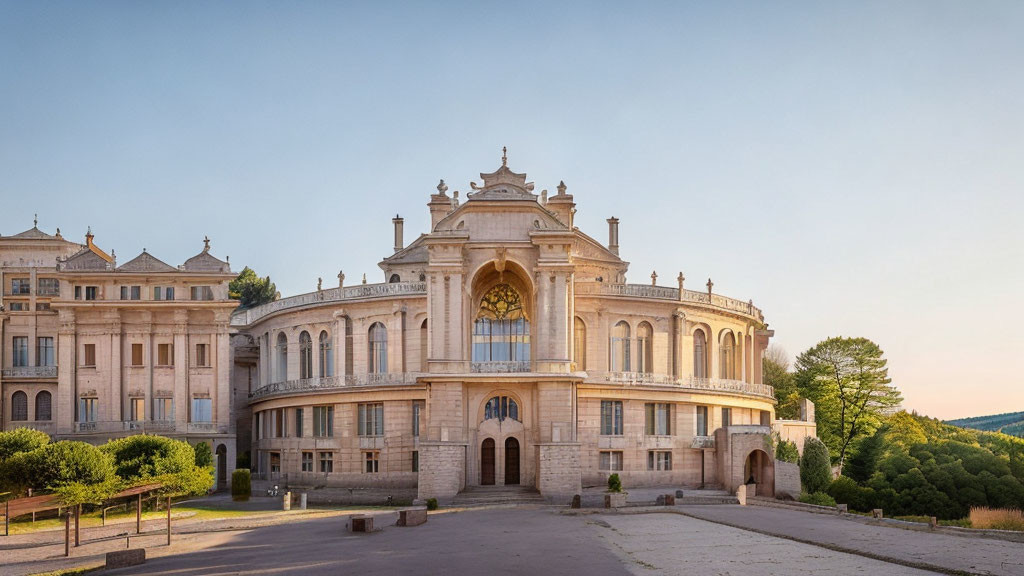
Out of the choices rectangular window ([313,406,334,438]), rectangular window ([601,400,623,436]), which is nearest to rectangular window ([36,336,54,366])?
rectangular window ([313,406,334,438])

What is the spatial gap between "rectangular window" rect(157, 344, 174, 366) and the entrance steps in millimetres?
25082

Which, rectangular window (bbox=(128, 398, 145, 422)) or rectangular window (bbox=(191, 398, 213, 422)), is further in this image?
rectangular window (bbox=(191, 398, 213, 422))

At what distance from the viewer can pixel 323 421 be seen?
61.2m

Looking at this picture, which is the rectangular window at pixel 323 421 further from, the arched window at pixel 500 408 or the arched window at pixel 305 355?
the arched window at pixel 500 408

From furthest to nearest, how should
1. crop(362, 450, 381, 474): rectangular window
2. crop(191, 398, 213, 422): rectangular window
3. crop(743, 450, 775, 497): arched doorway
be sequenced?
crop(191, 398, 213, 422): rectangular window → crop(362, 450, 381, 474): rectangular window → crop(743, 450, 775, 497): arched doorway

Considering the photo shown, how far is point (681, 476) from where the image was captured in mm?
58500

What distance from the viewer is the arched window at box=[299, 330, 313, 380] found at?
62953 mm

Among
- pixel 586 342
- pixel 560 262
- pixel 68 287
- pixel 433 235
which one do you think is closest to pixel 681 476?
pixel 586 342

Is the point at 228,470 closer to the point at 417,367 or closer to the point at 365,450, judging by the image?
the point at 365,450

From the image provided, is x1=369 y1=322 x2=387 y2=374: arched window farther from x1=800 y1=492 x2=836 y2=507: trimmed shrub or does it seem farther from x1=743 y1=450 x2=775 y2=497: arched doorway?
x1=800 y1=492 x2=836 y2=507: trimmed shrub

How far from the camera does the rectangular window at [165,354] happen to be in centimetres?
6253

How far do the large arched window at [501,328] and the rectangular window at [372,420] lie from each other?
775 cm

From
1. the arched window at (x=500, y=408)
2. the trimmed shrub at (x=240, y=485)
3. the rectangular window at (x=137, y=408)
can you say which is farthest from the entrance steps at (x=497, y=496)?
the rectangular window at (x=137, y=408)

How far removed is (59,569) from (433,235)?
90.8 feet
